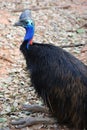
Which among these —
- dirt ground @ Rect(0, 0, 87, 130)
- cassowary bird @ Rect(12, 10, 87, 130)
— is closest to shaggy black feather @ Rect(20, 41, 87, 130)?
cassowary bird @ Rect(12, 10, 87, 130)

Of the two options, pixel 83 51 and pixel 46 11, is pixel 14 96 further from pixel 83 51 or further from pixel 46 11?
pixel 46 11

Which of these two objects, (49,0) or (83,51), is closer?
(83,51)

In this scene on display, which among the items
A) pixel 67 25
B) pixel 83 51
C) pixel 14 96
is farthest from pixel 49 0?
pixel 14 96

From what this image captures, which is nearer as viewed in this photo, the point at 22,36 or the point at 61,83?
the point at 61,83

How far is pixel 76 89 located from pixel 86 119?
1.10ft

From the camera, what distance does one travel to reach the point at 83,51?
6.63 metres

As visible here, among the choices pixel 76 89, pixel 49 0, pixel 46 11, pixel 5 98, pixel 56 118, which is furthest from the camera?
pixel 49 0

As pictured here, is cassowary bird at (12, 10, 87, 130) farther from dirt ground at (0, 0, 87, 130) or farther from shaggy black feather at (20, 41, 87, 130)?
dirt ground at (0, 0, 87, 130)

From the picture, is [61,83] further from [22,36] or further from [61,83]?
[22,36]

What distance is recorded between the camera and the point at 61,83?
4.21 metres

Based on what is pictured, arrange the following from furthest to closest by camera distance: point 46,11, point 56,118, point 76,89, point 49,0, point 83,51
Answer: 1. point 49,0
2. point 46,11
3. point 83,51
4. point 56,118
5. point 76,89

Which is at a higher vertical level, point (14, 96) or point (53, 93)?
point (53, 93)

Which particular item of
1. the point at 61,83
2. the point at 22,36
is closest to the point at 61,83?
the point at 61,83

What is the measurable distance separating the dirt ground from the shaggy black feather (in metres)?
0.45
